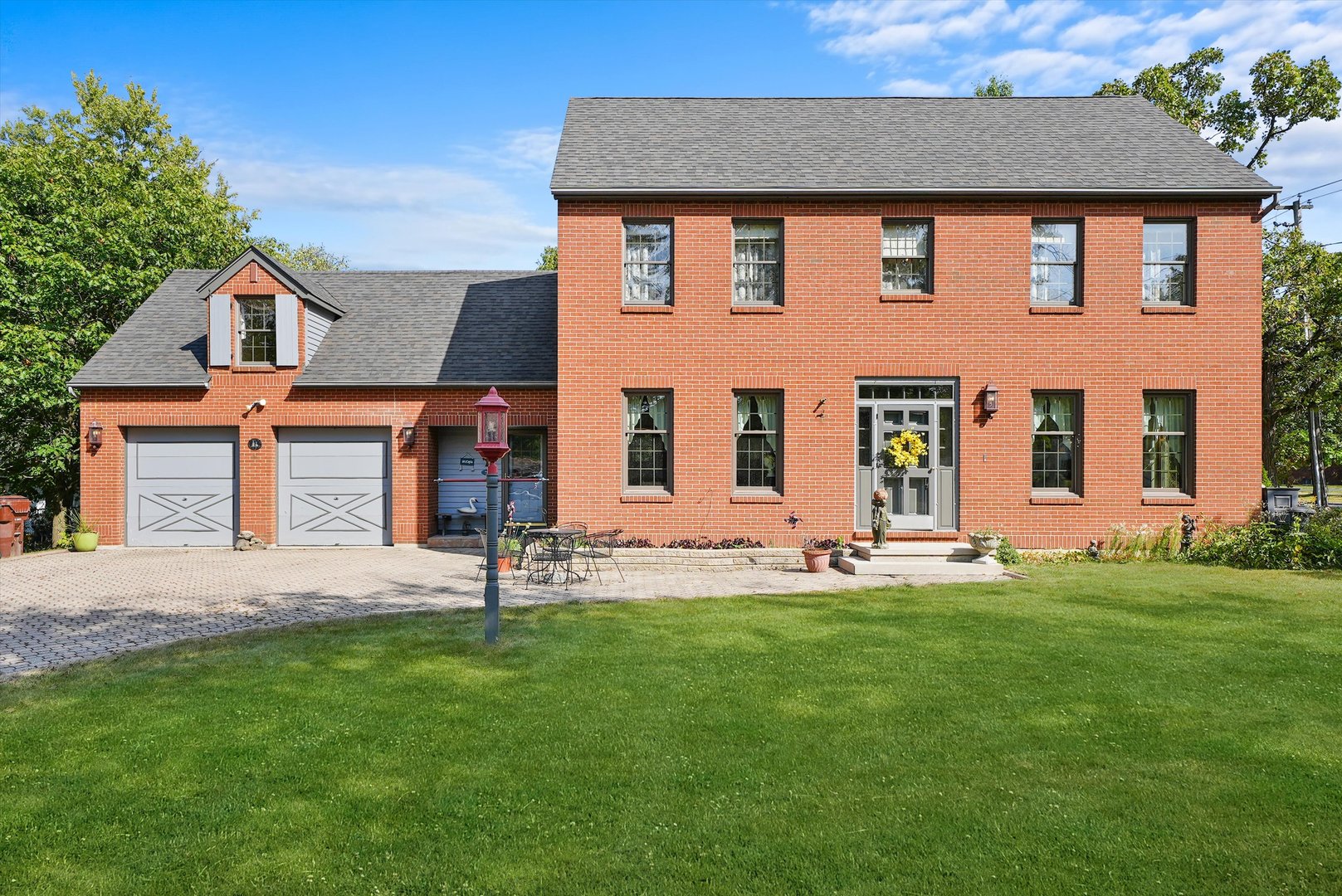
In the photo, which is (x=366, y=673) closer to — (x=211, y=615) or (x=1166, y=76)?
(x=211, y=615)

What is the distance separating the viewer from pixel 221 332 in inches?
617

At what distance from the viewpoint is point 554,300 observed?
18.1 metres

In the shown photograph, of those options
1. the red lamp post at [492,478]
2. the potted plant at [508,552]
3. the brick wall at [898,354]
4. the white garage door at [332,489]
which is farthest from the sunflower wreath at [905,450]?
the white garage door at [332,489]

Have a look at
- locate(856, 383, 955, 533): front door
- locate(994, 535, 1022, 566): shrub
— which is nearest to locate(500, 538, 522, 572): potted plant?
locate(856, 383, 955, 533): front door

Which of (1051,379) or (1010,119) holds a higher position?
(1010,119)

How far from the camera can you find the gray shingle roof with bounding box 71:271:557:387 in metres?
15.7

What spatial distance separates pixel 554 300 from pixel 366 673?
12.9 m

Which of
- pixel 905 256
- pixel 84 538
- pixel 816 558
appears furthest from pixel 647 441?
pixel 84 538

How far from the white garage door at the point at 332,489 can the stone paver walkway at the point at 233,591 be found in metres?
1.26

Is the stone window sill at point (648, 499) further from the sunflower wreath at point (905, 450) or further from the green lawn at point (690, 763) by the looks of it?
the green lawn at point (690, 763)

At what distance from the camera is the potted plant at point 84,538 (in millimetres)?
15070

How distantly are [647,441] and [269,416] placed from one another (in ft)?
28.2

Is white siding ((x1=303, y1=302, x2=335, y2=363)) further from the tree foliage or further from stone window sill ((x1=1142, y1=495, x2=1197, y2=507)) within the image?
stone window sill ((x1=1142, y1=495, x2=1197, y2=507))

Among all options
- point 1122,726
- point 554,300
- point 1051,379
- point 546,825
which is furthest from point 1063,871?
point 554,300
